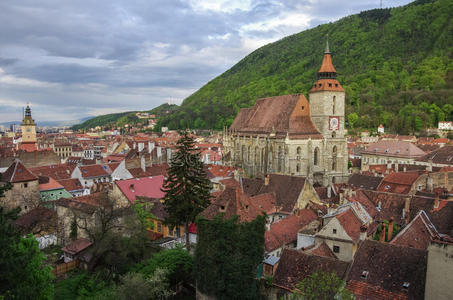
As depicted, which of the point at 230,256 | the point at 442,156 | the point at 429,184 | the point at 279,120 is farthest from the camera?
the point at 442,156

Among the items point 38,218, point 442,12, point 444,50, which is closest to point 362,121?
point 444,50

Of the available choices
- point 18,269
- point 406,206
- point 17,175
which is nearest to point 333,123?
point 406,206

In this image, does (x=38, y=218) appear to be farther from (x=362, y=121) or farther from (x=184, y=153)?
(x=362, y=121)

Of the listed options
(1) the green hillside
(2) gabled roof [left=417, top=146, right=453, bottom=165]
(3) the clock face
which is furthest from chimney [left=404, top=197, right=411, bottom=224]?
(1) the green hillside

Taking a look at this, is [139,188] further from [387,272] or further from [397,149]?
[397,149]

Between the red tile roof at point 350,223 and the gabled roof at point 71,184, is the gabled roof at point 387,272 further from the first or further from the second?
the gabled roof at point 71,184

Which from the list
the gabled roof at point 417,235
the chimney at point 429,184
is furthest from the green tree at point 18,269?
the chimney at point 429,184
